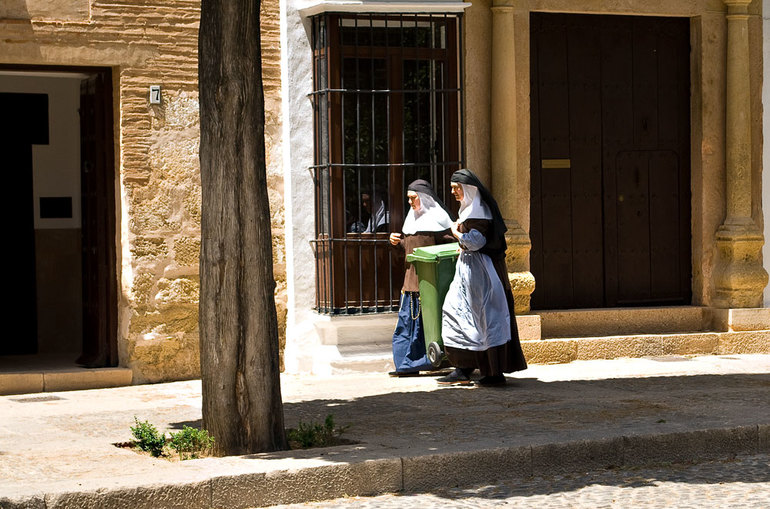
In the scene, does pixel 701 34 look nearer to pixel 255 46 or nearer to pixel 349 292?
pixel 349 292

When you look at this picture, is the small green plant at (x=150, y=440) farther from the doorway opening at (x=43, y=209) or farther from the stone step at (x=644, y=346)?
the doorway opening at (x=43, y=209)

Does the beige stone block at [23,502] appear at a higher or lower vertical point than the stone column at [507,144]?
lower

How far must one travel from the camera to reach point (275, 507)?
22.4 feet

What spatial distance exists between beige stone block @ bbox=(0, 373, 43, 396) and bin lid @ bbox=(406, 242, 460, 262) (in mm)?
3284

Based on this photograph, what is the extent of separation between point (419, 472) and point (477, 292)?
341cm

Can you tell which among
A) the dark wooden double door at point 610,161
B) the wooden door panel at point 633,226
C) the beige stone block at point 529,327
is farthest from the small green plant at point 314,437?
the wooden door panel at point 633,226

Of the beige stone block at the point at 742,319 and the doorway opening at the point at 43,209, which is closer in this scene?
the beige stone block at the point at 742,319

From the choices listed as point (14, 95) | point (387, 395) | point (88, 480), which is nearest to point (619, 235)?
point (387, 395)

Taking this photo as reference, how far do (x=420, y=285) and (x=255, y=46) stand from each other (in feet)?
12.4

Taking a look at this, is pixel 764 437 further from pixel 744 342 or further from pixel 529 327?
pixel 744 342

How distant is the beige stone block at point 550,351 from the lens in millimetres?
12312

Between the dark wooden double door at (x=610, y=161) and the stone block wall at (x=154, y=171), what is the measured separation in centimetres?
341

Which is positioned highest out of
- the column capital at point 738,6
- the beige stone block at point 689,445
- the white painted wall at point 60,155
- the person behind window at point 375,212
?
the column capital at point 738,6

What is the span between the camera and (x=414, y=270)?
11.2 meters
